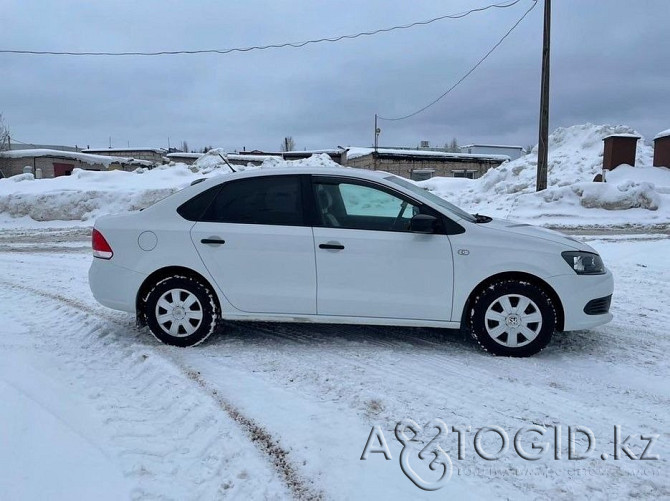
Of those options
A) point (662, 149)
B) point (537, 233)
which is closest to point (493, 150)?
point (662, 149)

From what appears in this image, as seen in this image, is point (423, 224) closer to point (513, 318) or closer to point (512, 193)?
point (513, 318)

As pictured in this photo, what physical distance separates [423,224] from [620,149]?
18.7 m

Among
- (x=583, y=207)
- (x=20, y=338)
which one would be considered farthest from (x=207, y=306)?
(x=583, y=207)

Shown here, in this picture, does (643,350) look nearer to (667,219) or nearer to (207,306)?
(207,306)

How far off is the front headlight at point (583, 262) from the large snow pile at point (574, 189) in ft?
35.2

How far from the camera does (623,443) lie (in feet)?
9.78

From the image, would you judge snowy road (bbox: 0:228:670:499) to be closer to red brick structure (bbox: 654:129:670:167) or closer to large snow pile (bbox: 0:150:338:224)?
large snow pile (bbox: 0:150:338:224)

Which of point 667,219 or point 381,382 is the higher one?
point 667,219

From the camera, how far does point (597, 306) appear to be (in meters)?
4.37

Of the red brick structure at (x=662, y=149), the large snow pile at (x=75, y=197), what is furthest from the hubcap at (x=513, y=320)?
the red brick structure at (x=662, y=149)

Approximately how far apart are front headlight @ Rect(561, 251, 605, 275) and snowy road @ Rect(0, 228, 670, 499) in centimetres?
73

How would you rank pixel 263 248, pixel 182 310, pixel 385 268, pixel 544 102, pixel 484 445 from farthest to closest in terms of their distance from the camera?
pixel 544 102 → pixel 182 310 → pixel 263 248 → pixel 385 268 → pixel 484 445

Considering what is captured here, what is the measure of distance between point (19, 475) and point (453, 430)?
2.34 m

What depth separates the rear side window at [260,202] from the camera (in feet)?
15.2
